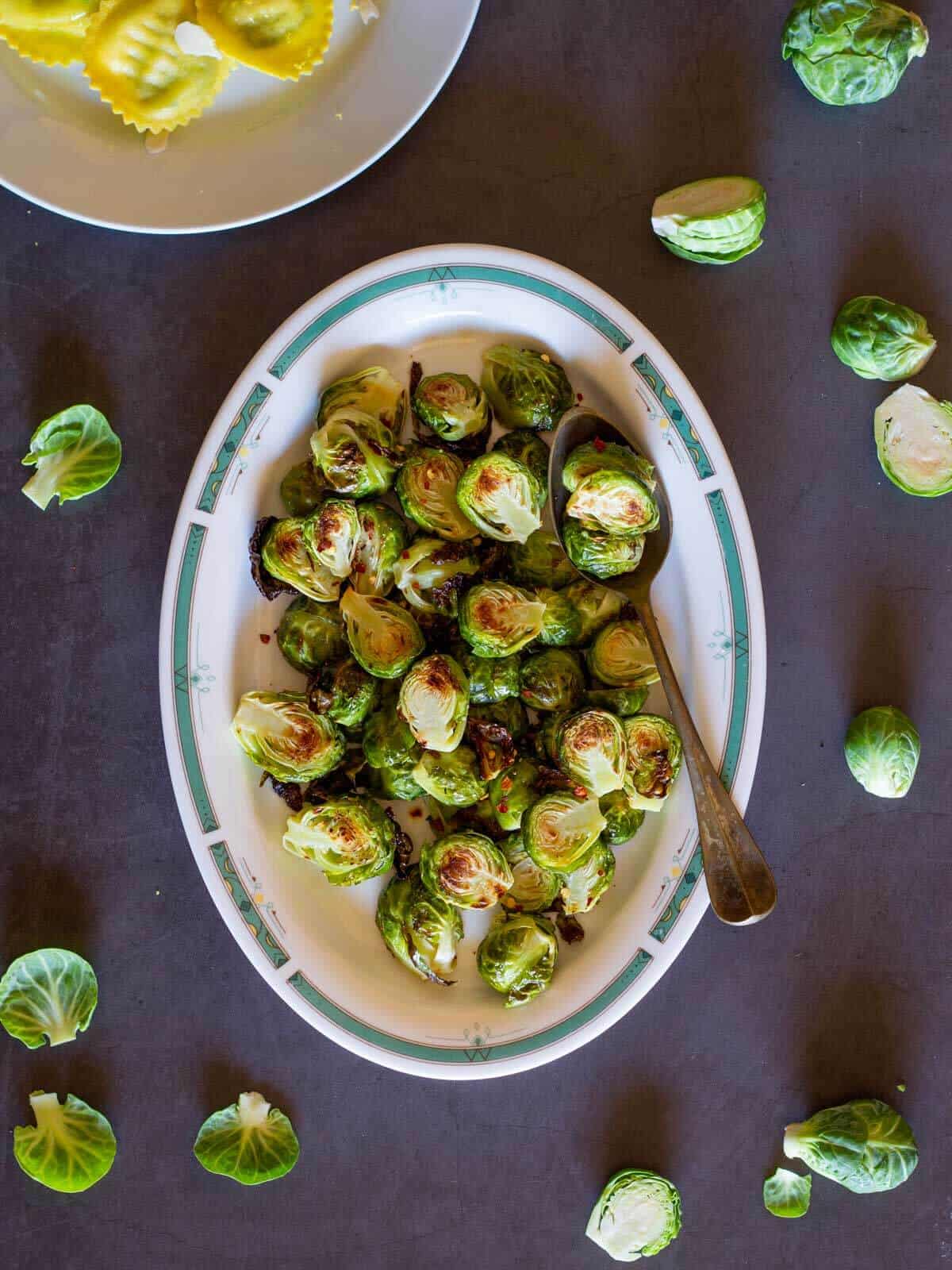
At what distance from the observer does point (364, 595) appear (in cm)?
208

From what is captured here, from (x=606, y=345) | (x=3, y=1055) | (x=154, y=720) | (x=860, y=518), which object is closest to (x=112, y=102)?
(x=606, y=345)

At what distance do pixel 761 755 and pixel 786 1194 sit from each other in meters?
1.03

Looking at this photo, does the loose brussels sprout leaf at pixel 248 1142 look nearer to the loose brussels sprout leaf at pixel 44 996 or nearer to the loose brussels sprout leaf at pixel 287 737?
the loose brussels sprout leaf at pixel 44 996

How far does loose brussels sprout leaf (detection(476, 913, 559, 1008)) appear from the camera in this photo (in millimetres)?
2072

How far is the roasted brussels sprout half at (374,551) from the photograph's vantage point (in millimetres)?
2082

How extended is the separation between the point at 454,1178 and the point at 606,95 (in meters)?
2.54

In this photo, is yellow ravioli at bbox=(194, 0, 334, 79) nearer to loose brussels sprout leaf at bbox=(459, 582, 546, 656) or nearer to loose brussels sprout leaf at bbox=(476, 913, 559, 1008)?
loose brussels sprout leaf at bbox=(459, 582, 546, 656)

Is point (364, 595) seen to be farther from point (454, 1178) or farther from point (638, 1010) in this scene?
point (454, 1178)

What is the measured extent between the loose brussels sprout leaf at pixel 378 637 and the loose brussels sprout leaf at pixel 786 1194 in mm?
1491

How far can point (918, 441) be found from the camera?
2.26m

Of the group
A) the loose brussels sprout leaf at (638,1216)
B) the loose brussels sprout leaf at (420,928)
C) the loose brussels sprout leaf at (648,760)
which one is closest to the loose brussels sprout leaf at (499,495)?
the loose brussels sprout leaf at (648,760)

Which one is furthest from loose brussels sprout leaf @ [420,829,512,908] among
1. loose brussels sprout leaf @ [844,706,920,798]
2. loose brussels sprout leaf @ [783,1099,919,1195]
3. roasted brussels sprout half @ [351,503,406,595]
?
loose brussels sprout leaf @ [783,1099,919,1195]

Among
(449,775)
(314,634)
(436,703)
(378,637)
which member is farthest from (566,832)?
(314,634)

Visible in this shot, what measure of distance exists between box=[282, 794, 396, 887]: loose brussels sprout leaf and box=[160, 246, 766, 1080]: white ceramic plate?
0.13 m
